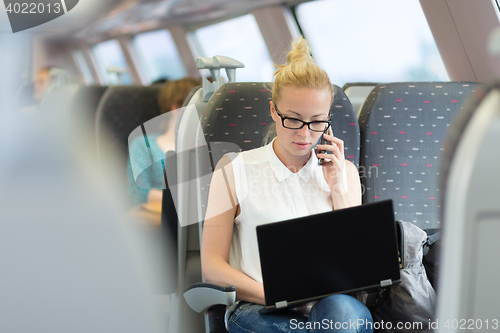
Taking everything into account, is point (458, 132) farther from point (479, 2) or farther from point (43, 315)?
point (479, 2)

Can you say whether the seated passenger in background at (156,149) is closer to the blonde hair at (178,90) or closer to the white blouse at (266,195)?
the blonde hair at (178,90)

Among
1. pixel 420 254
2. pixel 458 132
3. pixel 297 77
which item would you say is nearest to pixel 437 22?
pixel 297 77

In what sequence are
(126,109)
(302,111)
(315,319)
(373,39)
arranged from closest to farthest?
(315,319)
(302,111)
(126,109)
(373,39)

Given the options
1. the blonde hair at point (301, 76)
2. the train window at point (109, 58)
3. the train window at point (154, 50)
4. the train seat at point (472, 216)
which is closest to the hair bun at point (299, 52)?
the blonde hair at point (301, 76)

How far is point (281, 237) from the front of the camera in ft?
3.02

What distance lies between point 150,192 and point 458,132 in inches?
62.0

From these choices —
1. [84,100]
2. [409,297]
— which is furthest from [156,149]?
[409,297]

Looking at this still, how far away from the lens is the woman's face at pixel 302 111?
1202 millimetres

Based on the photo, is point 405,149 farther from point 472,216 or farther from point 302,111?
point 472,216

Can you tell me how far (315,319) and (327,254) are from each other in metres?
0.19

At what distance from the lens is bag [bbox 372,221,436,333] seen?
1.07 metres

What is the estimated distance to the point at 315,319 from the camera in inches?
39.7

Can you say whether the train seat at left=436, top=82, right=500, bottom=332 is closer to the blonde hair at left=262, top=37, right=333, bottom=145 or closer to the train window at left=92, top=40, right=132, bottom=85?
the train window at left=92, top=40, right=132, bottom=85

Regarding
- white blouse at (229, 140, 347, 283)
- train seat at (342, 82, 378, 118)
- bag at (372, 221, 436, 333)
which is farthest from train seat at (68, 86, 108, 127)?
train seat at (342, 82, 378, 118)
